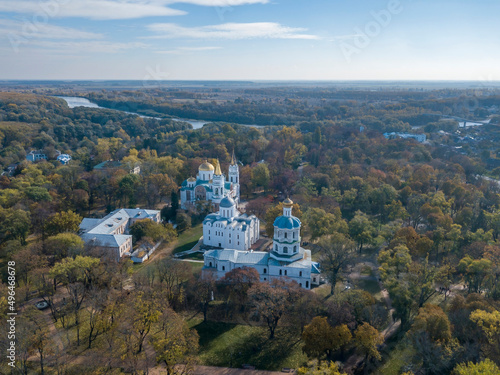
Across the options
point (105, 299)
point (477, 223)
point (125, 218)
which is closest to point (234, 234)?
point (125, 218)

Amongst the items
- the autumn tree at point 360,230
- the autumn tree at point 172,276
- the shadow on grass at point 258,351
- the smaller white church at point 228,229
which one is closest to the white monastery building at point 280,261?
the autumn tree at point 172,276

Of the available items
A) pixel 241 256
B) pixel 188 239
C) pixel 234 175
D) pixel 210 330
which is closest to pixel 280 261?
pixel 241 256

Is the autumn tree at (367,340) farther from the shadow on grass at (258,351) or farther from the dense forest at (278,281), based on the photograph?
the shadow on grass at (258,351)

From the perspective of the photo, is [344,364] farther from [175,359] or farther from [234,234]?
[234,234]

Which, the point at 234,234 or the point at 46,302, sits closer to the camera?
the point at 46,302

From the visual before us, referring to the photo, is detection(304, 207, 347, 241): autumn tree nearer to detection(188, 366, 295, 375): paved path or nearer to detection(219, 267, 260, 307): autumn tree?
detection(219, 267, 260, 307): autumn tree

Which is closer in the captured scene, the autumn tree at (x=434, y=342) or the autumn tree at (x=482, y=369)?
the autumn tree at (x=482, y=369)
